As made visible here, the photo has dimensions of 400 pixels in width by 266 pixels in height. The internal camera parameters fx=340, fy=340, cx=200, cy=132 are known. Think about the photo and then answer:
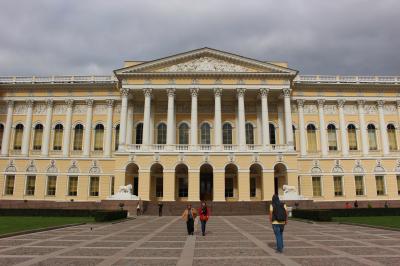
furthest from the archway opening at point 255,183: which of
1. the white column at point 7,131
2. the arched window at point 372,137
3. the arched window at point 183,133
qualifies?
the white column at point 7,131

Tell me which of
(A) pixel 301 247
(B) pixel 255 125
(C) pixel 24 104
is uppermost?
(C) pixel 24 104

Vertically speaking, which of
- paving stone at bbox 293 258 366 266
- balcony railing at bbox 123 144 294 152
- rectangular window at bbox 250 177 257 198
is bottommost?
paving stone at bbox 293 258 366 266

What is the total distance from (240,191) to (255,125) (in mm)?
10980

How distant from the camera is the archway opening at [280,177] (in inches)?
1678

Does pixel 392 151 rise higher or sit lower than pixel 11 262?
higher

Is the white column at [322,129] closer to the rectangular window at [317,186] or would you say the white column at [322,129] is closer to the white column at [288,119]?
the rectangular window at [317,186]

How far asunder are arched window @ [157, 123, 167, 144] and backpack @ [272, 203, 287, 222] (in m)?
36.7

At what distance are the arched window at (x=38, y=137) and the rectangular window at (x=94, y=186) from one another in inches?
361

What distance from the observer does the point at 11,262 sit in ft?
31.5

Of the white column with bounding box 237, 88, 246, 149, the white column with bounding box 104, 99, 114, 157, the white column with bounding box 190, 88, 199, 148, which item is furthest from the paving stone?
the white column with bounding box 104, 99, 114, 157

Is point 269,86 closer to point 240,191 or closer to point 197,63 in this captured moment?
point 197,63

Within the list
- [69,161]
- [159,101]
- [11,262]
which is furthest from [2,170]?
[11,262]

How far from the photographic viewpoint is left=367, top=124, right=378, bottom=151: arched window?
47.8 meters

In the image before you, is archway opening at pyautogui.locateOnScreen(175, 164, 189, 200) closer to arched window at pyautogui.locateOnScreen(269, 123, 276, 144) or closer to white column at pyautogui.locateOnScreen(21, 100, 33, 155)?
arched window at pyautogui.locateOnScreen(269, 123, 276, 144)
